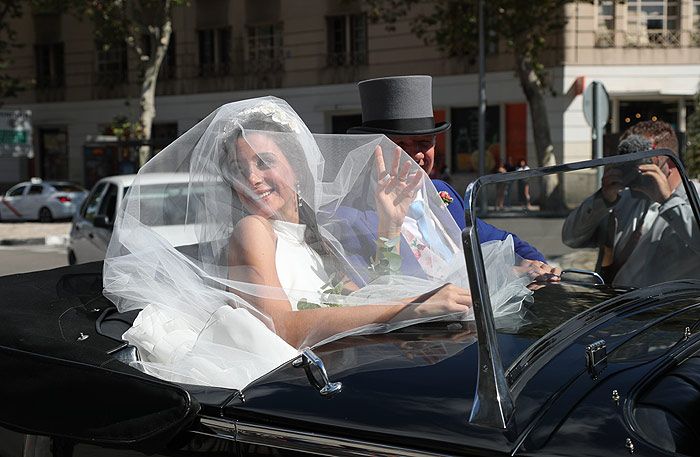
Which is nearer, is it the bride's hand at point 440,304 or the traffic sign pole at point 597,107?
the bride's hand at point 440,304

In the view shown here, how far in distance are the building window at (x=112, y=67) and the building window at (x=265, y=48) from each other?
5874mm

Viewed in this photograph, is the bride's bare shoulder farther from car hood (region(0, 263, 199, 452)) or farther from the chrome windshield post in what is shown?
the chrome windshield post

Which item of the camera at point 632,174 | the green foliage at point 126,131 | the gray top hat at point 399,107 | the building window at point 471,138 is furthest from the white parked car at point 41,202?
the camera at point 632,174

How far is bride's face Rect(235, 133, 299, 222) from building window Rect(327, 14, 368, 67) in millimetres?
28225

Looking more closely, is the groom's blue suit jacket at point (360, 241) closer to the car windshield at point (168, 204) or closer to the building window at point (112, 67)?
the car windshield at point (168, 204)

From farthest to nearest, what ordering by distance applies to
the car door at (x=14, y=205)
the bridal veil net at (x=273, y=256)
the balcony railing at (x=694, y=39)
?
1. the car door at (x=14, y=205)
2. the balcony railing at (x=694, y=39)
3. the bridal veil net at (x=273, y=256)

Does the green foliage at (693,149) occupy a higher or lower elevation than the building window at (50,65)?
lower

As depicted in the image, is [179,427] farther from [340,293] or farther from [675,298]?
[675,298]

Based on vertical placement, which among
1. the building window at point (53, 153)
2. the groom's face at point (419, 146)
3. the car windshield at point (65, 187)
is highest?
the groom's face at point (419, 146)

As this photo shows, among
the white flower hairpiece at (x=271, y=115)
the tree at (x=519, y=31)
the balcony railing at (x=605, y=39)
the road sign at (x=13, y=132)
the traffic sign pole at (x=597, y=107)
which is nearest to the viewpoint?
the white flower hairpiece at (x=271, y=115)

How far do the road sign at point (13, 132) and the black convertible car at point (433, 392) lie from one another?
24.5m

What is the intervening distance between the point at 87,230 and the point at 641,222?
8030 millimetres

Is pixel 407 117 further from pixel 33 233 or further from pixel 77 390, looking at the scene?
pixel 33 233

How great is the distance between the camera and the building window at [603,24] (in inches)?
1049
